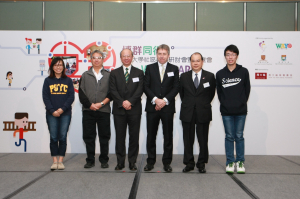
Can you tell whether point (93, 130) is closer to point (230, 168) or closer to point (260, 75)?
point (230, 168)

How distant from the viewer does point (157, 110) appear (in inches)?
103

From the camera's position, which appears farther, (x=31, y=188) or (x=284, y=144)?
(x=284, y=144)

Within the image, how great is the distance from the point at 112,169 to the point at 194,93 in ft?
4.58

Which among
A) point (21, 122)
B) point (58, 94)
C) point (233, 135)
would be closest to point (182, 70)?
point (233, 135)

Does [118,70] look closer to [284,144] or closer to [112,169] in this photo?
[112,169]

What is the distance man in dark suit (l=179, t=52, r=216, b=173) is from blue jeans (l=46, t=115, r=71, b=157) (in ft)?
4.88

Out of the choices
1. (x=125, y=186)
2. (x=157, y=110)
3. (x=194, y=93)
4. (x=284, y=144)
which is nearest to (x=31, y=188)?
(x=125, y=186)

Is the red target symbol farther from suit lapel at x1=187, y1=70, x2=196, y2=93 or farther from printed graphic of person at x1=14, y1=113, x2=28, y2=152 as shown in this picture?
suit lapel at x1=187, y1=70, x2=196, y2=93

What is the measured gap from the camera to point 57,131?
2734 mm

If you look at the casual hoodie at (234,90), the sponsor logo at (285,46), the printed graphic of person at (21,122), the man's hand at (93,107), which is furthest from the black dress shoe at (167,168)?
the sponsor logo at (285,46)

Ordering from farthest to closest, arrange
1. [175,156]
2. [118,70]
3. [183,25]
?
1. [183,25]
2. [175,156]
3. [118,70]

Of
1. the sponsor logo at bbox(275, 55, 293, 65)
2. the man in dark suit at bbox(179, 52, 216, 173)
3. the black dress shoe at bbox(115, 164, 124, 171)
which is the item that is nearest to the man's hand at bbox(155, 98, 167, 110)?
the man in dark suit at bbox(179, 52, 216, 173)

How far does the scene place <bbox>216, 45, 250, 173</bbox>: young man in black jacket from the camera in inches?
102

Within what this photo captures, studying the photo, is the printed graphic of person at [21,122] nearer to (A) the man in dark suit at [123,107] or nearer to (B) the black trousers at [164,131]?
(A) the man in dark suit at [123,107]
